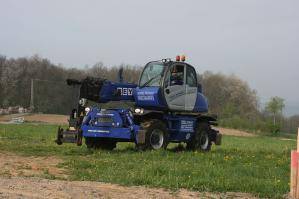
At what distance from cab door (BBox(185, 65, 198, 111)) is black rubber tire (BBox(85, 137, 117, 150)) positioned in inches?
110

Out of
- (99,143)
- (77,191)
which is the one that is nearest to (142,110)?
(99,143)

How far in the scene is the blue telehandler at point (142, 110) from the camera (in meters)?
16.8

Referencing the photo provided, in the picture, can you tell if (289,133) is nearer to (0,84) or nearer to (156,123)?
(0,84)

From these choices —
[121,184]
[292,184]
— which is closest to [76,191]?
[121,184]

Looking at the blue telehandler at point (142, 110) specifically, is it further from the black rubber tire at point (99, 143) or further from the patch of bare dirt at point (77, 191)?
the patch of bare dirt at point (77, 191)

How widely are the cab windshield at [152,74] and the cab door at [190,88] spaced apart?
42.7 inches

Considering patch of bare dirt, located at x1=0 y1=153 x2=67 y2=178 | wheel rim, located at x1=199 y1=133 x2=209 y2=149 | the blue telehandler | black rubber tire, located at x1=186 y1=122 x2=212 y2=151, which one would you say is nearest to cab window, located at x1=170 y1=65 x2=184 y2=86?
the blue telehandler

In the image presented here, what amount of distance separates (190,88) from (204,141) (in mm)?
2210

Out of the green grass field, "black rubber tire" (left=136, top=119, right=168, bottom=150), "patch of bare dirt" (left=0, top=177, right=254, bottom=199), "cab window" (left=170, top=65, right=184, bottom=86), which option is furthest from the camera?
"cab window" (left=170, top=65, right=184, bottom=86)

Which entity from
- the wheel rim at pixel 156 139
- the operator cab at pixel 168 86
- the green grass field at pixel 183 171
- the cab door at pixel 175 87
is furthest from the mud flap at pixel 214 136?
the green grass field at pixel 183 171

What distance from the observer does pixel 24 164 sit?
12.9 m

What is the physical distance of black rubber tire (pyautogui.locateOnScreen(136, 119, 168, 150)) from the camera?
16.7m

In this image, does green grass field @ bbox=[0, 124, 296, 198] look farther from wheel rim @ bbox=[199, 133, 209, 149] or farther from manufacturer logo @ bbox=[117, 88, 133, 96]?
wheel rim @ bbox=[199, 133, 209, 149]

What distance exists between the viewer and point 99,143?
18.7 metres
